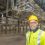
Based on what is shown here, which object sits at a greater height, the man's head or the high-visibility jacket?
the man's head

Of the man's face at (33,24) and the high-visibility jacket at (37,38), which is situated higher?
the man's face at (33,24)

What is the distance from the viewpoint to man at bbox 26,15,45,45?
301cm

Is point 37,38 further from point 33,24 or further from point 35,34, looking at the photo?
point 33,24

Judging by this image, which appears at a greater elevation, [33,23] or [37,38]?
[33,23]

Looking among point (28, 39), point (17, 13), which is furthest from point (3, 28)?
point (28, 39)

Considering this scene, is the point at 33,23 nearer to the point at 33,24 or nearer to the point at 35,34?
the point at 33,24

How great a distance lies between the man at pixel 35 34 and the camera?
3.01 m

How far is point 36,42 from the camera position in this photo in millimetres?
3041

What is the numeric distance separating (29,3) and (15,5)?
6.14 ft

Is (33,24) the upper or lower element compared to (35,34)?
upper

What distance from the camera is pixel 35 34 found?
3057 mm

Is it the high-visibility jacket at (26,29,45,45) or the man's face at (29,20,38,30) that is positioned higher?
the man's face at (29,20,38,30)

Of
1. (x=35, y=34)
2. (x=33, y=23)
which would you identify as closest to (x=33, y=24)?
(x=33, y=23)

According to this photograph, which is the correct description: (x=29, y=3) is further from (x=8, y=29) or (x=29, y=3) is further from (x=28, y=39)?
(x=28, y=39)
